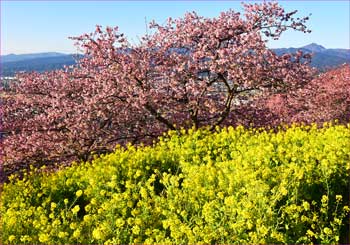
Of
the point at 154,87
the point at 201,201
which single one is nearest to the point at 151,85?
the point at 154,87

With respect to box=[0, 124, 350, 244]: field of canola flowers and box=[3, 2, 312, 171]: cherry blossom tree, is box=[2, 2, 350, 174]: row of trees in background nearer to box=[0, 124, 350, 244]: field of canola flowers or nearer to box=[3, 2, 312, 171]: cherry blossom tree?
box=[3, 2, 312, 171]: cherry blossom tree

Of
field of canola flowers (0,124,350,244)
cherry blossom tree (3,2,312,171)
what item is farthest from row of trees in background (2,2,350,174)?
field of canola flowers (0,124,350,244)

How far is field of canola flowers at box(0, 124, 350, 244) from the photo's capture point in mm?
6715

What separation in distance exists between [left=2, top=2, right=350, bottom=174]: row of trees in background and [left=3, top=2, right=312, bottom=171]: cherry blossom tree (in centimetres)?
3

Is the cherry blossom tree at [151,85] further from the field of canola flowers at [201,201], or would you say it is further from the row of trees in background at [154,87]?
the field of canola flowers at [201,201]

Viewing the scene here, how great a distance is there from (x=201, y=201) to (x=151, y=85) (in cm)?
726

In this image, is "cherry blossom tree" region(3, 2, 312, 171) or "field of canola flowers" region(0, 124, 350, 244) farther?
"cherry blossom tree" region(3, 2, 312, 171)

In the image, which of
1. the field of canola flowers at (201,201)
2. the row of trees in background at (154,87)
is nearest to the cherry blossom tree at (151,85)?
the row of trees in background at (154,87)

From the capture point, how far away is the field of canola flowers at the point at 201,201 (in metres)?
6.71

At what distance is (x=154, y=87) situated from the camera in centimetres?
1455

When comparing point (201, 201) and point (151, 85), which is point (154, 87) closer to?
point (151, 85)

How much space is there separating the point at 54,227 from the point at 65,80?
8676mm

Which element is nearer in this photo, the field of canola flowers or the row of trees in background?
the field of canola flowers

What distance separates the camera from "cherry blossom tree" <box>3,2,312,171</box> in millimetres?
14266
